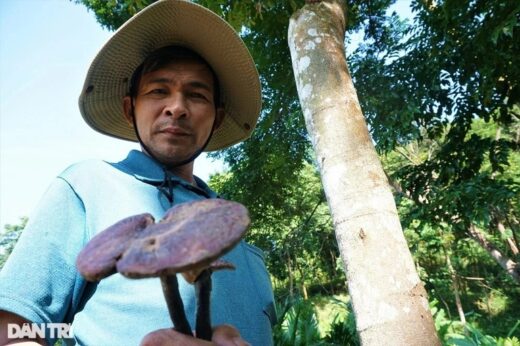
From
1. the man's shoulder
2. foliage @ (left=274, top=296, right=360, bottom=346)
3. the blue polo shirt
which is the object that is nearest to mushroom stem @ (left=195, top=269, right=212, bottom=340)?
the blue polo shirt

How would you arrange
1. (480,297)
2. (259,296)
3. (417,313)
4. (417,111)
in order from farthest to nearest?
(480,297) → (417,111) → (417,313) → (259,296)

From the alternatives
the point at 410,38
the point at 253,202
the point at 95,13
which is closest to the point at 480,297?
the point at 253,202

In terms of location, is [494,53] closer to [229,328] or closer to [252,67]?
[252,67]

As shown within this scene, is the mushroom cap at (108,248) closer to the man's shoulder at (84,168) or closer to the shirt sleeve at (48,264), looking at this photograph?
the shirt sleeve at (48,264)

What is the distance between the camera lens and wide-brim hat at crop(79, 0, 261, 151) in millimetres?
1176

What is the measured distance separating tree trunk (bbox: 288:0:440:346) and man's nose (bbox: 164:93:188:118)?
63 centimetres

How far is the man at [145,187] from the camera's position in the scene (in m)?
0.71

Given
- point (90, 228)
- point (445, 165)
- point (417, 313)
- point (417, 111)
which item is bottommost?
point (417, 313)

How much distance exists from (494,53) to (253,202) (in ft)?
11.1

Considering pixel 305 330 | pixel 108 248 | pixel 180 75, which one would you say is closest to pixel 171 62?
pixel 180 75

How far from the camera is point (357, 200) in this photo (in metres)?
1.33

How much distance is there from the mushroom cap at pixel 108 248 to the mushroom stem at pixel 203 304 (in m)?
0.07

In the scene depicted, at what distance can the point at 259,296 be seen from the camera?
0.97 metres

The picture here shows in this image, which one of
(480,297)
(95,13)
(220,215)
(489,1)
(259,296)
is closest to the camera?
(220,215)
